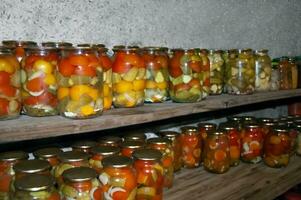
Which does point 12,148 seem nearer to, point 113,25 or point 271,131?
point 113,25

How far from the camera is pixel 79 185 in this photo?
747mm

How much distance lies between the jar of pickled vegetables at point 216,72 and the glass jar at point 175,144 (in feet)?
0.73

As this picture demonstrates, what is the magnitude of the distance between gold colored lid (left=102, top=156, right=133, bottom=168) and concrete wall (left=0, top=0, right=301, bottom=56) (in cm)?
42

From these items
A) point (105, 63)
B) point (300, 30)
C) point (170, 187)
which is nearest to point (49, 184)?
point (105, 63)

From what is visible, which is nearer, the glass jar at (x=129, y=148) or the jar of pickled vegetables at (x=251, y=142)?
the glass jar at (x=129, y=148)

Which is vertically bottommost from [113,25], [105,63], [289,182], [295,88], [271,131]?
[289,182]

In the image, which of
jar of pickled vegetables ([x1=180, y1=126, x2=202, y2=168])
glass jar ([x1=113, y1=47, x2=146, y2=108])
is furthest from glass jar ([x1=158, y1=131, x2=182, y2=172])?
glass jar ([x1=113, y1=47, x2=146, y2=108])

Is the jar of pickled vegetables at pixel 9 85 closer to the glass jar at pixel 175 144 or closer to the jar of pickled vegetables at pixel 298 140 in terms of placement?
the glass jar at pixel 175 144

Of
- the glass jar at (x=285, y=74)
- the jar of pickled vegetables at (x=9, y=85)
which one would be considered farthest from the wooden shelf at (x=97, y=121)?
the glass jar at (x=285, y=74)

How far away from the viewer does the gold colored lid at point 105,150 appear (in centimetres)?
90

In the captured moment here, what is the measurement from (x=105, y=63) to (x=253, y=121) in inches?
33.8

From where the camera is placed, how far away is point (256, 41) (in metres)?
1.87

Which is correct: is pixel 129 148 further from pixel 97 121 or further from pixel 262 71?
pixel 262 71

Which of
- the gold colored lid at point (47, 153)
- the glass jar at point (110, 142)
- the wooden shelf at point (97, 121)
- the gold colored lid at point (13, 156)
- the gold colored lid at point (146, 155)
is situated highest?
the wooden shelf at point (97, 121)
